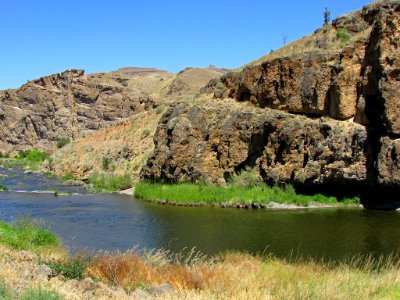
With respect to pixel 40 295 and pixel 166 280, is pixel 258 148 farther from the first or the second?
pixel 40 295

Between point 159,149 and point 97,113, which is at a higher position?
point 97,113

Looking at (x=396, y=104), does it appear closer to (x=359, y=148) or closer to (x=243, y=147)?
(x=359, y=148)

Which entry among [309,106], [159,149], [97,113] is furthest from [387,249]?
[97,113]

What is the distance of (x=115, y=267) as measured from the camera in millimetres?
13109

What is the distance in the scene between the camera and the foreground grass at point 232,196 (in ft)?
117

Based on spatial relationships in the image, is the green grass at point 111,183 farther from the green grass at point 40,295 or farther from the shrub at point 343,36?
the green grass at point 40,295

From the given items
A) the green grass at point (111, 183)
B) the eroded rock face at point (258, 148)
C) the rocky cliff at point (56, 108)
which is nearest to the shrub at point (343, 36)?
the eroded rock face at point (258, 148)

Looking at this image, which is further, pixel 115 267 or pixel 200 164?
pixel 200 164

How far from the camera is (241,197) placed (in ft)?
119

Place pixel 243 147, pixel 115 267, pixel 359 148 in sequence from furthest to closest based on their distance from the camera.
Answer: pixel 243 147 < pixel 359 148 < pixel 115 267

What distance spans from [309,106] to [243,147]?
238 inches

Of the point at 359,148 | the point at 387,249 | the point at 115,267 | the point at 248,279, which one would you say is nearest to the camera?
the point at 248,279

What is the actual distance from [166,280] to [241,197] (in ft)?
79.0

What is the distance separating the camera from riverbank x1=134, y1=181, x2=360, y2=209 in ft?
116
